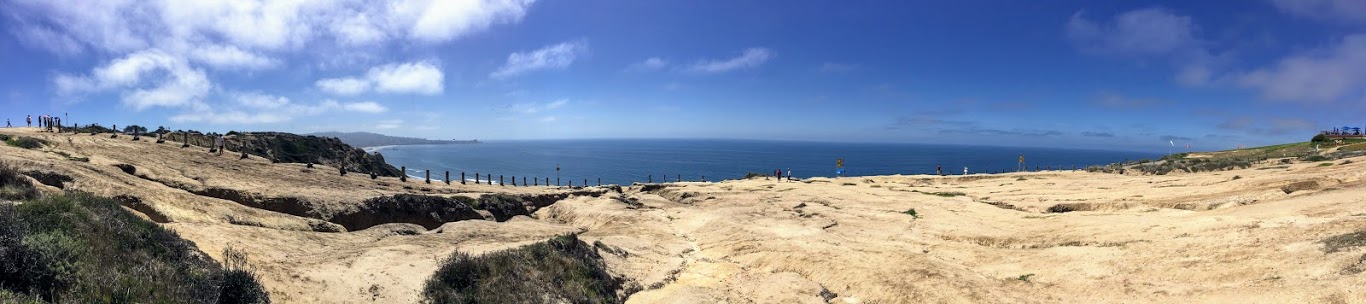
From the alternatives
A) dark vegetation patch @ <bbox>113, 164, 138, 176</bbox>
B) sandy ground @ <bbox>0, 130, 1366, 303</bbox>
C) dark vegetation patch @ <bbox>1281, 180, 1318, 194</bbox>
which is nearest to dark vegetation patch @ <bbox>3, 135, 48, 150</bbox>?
sandy ground @ <bbox>0, 130, 1366, 303</bbox>

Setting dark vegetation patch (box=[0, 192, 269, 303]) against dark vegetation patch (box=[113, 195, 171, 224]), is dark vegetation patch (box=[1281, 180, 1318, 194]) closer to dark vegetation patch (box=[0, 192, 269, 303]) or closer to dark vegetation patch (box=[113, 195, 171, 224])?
dark vegetation patch (box=[0, 192, 269, 303])

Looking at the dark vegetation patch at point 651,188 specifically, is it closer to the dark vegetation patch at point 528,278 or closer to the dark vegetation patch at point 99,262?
the dark vegetation patch at point 528,278

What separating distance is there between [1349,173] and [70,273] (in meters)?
44.5

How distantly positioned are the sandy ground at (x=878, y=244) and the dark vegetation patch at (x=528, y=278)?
78 cm

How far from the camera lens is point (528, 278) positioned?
13828mm

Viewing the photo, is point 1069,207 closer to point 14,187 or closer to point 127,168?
point 14,187

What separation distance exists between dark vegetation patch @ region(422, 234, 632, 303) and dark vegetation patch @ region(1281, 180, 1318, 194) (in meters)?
28.4

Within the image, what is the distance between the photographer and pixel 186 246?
1123 centimetres

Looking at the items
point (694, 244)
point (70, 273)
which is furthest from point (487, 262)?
point (694, 244)

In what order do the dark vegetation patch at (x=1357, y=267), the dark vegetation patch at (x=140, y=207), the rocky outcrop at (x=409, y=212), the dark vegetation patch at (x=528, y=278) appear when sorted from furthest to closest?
1. the rocky outcrop at (x=409, y=212)
2. the dark vegetation patch at (x=140, y=207)
3. the dark vegetation patch at (x=528, y=278)
4. the dark vegetation patch at (x=1357, y=267)

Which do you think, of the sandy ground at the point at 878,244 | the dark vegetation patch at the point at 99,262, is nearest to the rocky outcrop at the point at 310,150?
the sandy ground at the point at 878,244

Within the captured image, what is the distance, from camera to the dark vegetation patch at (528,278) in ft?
40.8

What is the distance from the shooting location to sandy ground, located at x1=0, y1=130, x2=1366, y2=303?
506 inches

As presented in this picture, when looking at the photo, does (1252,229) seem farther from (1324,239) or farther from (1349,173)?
(1349,173)
